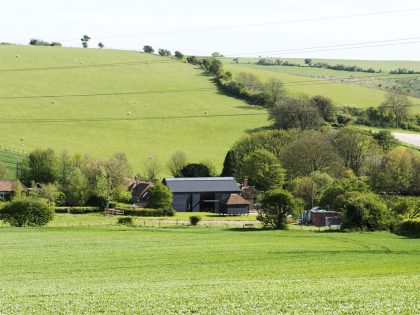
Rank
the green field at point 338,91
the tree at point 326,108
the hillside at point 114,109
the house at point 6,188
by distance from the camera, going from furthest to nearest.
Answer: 1. the green field at point 338,91
2. the tree at point 326,108
3. the hillside at point 114,109
4. the house at point 6,188

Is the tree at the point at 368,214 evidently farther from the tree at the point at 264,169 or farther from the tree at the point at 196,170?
the tree at the point at 196,170

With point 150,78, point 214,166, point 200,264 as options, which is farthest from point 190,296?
point 150,78

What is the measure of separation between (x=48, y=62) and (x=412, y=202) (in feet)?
400

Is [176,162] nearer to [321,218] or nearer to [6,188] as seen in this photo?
[6,188]

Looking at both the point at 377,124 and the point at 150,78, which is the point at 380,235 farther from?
the point at 150,78

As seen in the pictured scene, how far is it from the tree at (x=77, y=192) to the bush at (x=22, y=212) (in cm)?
2910

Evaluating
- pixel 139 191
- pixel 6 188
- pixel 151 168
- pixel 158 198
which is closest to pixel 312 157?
pixel 139 191

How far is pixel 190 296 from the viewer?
2730 cm

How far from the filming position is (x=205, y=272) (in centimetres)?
3891

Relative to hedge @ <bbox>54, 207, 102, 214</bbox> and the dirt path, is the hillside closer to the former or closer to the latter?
the dirt path

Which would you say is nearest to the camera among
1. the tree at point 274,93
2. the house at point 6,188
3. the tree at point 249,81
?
the house at point 6,188

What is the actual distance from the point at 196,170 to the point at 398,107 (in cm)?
5366

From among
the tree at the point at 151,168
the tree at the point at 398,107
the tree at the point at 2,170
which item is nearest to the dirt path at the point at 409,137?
the tree at the point at 398,107

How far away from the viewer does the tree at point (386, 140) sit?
124188mm
